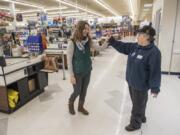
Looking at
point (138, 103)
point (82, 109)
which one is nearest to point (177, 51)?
point (138, 103)

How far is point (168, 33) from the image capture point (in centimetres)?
499

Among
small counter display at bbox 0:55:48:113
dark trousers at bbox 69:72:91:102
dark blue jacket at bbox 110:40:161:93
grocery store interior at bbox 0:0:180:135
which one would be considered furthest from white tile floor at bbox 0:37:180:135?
dark blue jacket at bbox 110:40:161:93

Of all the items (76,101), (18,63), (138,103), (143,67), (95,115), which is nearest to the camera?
(143,67)

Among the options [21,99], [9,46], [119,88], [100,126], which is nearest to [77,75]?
[100,126]

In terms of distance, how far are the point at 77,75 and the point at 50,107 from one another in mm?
1104

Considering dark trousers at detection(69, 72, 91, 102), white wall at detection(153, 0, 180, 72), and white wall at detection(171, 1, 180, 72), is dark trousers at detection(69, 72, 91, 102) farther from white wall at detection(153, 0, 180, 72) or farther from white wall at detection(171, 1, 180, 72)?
white wall at detection(171, 1, 180, 72)

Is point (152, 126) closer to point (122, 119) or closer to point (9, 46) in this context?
point (122, 119)

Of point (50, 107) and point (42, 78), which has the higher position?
point (42, 78)

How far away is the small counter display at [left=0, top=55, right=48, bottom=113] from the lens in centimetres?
292

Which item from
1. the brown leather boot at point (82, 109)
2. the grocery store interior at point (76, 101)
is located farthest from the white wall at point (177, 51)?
the brown leather boot at point (82, 109)

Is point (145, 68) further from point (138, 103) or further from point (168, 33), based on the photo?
point (168, 33)

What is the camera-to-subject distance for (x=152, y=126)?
8.64ft

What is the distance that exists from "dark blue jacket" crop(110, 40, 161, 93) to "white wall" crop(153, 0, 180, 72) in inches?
127

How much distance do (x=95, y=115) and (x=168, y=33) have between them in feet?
11.6
